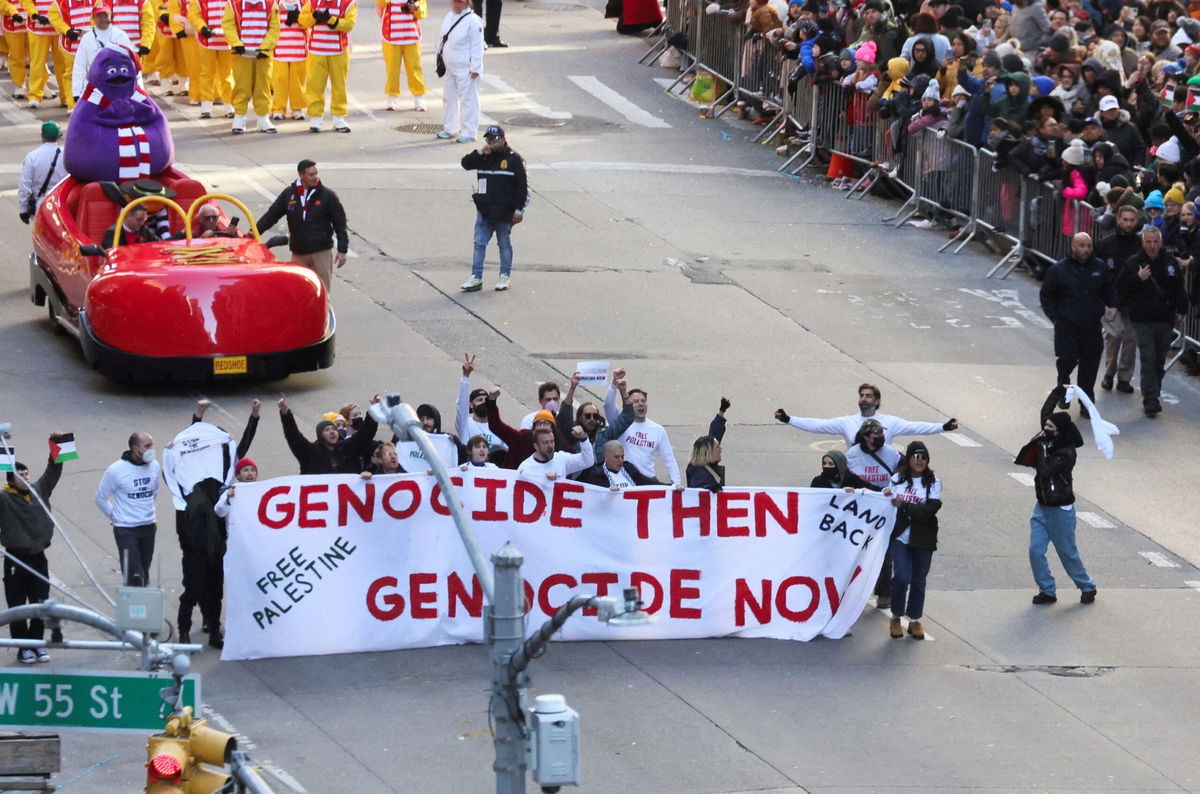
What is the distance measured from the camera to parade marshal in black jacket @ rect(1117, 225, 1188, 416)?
1903 centimetres

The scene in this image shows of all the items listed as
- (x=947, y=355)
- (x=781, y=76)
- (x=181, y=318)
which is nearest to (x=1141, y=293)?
(x=947, y=355)

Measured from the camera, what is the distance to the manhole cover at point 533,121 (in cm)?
2909

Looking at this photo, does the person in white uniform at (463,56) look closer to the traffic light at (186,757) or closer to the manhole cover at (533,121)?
the manhole cover at (533,121)

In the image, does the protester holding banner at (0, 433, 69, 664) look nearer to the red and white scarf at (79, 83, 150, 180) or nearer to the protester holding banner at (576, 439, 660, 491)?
the protester holding banner at (576, 439, 660, 491)

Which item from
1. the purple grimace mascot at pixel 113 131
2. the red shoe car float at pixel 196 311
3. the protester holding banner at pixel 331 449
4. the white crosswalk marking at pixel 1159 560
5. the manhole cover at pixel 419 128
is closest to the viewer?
the protester holding banner at pixel 331 449

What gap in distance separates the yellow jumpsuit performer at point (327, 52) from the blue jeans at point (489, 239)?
22.7 feet

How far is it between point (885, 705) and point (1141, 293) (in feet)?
24.0

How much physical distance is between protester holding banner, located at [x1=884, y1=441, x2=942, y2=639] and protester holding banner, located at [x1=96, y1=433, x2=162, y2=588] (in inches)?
185

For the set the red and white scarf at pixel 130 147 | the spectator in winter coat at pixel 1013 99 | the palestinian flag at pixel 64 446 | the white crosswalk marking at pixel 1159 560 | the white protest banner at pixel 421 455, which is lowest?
the white crosswalk marking at pixel 1159 560

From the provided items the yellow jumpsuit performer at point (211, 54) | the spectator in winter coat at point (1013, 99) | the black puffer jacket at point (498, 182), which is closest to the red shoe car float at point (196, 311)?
the black puffer jacket at point (498, 182)

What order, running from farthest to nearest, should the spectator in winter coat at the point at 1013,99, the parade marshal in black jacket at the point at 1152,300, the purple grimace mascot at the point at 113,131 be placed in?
the spectator in winter coat at the point at 1013,99 < the purple grimace mascot at the point at 113,131 < the parade marshal in black jacket at the point at 1152,300

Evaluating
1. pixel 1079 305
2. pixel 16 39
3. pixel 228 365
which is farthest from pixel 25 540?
pixel 16 39

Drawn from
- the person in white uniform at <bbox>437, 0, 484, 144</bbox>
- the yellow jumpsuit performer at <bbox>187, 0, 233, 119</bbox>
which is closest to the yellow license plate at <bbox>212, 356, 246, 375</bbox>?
the person in white uniform at <bbox>437, 0, 484, 144</bbox>

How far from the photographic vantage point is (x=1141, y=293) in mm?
19125
